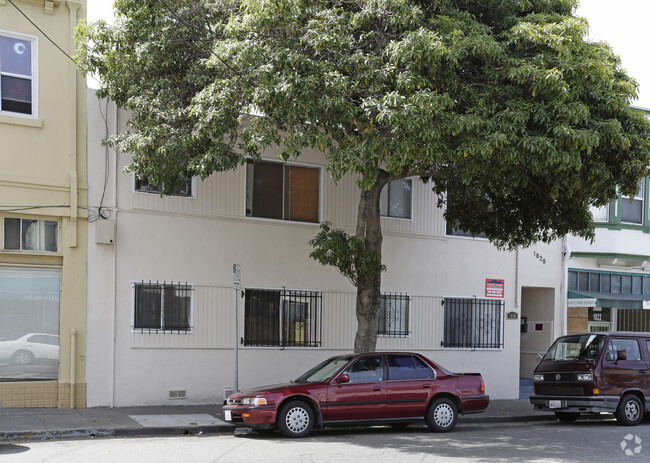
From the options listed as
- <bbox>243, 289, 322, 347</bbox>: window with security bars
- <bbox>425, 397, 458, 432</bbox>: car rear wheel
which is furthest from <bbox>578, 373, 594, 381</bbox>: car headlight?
<bbox>243, 289, 322, 347</bbox>: window with security bars

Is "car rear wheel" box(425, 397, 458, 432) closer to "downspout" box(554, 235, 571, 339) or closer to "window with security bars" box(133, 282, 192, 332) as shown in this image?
"window with security bars" box(133, 282, 192, 332)

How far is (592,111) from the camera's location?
42.7ft

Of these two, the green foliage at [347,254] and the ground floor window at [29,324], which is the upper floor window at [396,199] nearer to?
the green foliage at [347,254]

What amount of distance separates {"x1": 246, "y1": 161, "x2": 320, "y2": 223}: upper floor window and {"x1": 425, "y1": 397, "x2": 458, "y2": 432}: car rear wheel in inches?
244

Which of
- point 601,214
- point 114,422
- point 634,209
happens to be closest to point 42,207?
point 114,422

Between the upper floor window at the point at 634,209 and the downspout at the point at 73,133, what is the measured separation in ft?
50.2

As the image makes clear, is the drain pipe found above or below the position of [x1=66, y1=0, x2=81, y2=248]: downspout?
below

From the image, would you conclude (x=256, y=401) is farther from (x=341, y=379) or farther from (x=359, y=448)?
(x=359, y=448)

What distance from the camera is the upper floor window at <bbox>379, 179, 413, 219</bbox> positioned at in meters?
19.4

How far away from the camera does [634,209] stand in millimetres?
22781

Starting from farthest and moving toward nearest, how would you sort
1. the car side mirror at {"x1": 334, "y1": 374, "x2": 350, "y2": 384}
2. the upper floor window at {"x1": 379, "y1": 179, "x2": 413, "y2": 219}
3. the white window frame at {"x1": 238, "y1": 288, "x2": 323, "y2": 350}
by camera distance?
1. the upper floor window at {"x1": 379, "y1": 179, "x2": 413, "y2": 219}
2. the white window frame at {"x1": 238, "y1": 288, "x2": 323, "y2": 350}
3. the car side mirror at {"x1": 334, "y1": 374, "x2": 350, "y2": 384}

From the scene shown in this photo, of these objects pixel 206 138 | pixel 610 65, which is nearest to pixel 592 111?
pixel 610 65

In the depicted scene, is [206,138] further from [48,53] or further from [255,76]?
[48,53]

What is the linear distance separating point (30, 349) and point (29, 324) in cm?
47
